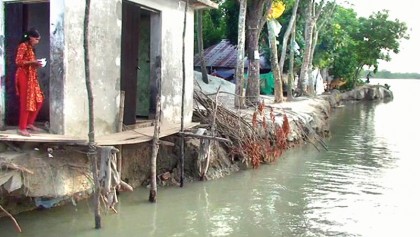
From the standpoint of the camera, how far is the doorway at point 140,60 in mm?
9352

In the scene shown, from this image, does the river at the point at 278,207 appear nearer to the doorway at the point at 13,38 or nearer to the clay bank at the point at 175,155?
the clay bank at the point at 175,155

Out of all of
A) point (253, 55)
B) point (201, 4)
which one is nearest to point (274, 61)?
point (253, 55)

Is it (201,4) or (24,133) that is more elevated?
(201,4)

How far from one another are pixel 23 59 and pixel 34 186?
1837 mm

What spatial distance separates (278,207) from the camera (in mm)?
8875

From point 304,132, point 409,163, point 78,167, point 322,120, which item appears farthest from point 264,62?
point 78,167

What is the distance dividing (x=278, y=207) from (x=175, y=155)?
251 cm

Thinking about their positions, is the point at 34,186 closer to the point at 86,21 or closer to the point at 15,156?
the point at 15,156

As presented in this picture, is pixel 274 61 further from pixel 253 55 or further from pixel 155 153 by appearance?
pixel 155 153

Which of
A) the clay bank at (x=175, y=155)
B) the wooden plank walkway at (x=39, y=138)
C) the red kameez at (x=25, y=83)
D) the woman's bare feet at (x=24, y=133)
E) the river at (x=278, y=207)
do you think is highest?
the red kameez at (x=25, y=83)

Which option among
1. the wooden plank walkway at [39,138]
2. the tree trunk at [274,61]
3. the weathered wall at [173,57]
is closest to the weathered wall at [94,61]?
the weathered wall at [173,57]

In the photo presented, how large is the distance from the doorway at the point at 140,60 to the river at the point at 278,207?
6.12 feet

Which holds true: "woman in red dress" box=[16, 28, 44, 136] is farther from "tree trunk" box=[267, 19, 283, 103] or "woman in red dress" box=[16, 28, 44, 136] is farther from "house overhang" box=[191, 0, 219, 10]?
"tree trunk" box=[267, 19, 283, 103]

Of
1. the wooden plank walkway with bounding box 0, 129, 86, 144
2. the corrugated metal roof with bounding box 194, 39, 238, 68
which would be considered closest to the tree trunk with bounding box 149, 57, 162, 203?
the wooden plank walkway with bounding box 0, 129, 86, 144
